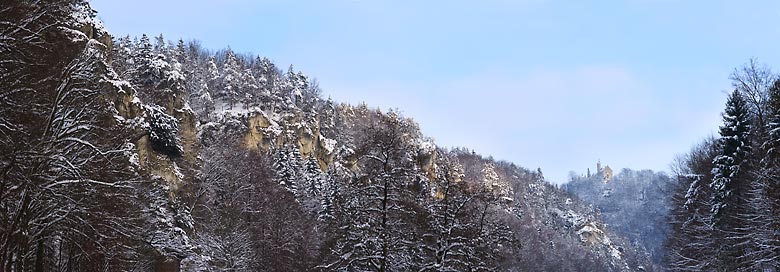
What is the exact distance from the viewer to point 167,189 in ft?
117

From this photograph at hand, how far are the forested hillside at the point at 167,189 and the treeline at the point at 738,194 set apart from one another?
837mm

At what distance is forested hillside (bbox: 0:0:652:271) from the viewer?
1191cm

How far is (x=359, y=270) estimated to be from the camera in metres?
20.6

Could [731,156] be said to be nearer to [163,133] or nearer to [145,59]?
[163,133]

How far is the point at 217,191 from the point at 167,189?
4.38m

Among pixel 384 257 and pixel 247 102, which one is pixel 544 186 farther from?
pixel 384 257

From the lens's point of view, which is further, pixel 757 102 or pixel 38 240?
pixel 757 102

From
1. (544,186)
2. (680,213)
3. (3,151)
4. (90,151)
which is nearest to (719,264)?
(680,213)

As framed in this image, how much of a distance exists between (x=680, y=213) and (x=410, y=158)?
18.4 meters

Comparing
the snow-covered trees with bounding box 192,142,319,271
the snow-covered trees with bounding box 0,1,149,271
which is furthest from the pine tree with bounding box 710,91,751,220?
the snow-covered trees with bounding box 0,1,149,271

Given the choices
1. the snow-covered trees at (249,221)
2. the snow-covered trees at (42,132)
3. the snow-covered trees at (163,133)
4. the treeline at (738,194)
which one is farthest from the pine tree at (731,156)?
the snow-covered trees at (163,133)

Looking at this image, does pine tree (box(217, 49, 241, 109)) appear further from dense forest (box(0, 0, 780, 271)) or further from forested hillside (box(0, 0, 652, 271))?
dense forest (box(0, 0, 780, 271))

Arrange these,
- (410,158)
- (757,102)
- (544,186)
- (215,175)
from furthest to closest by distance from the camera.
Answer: (544,186) → (215,175) → (757,102) → (410,158)

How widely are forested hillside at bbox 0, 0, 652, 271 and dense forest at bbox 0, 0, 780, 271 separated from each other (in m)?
0.07
